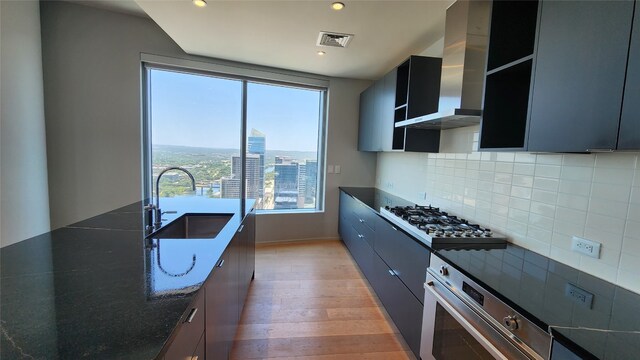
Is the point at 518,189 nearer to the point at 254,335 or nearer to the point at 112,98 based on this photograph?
the point at 254,335

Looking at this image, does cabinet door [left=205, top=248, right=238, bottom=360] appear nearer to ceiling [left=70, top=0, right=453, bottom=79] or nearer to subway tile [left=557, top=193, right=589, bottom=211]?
subway tile [left=557, top=193, right=589, bottom=211]

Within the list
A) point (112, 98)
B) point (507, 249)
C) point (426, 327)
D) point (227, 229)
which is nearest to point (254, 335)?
point (227, 229)

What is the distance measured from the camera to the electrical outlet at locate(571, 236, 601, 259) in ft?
4.18

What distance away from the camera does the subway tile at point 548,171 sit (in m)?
1.48

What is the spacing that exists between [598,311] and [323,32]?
2636mm

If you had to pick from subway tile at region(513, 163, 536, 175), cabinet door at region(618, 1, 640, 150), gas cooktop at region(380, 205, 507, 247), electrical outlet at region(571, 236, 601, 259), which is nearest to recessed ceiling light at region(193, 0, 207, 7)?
gas cooktop at region(380, 205, 507, 247)

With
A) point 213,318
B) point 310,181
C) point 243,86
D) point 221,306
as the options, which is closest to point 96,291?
point 213,318

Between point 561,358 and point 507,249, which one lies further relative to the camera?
point 507,249

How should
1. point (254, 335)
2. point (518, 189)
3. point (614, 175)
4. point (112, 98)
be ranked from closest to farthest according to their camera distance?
point (614, 175), point (518, 189), point (254, 335), point (112, 98)

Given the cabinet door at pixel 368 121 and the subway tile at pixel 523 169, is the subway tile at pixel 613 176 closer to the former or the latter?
the subway tile at pixel 523 169

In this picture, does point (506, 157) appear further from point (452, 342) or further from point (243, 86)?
point (243, 86)

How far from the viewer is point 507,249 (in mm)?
1637

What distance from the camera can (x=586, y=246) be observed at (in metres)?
1.32

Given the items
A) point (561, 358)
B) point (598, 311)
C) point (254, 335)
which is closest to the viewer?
point (561, 358)
